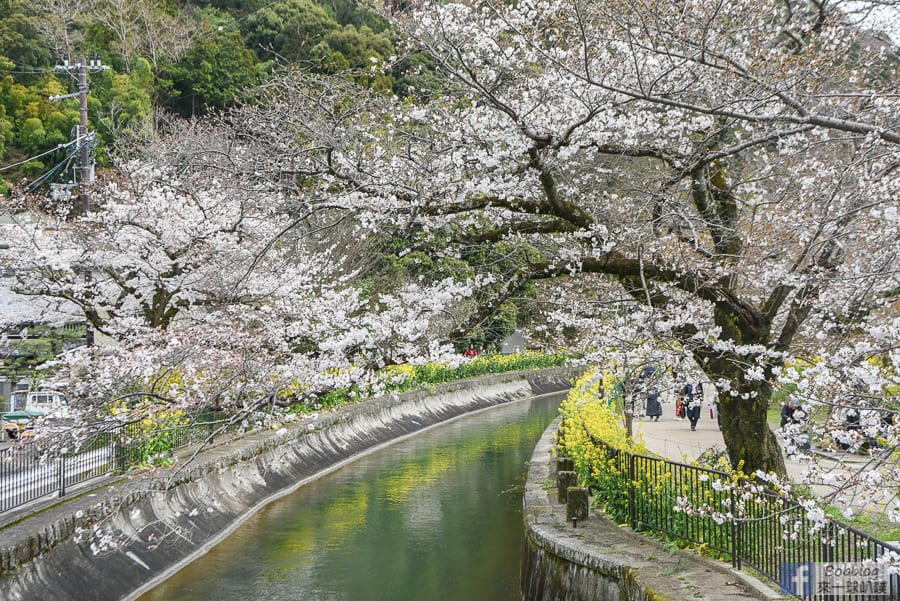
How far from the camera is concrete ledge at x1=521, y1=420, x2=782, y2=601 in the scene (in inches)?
265

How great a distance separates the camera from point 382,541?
1359cm

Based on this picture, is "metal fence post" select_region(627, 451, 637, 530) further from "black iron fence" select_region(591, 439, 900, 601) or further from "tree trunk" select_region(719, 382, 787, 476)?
"tree trunk" select_region(719, 382, 787, 476)

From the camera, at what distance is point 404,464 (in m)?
20.4

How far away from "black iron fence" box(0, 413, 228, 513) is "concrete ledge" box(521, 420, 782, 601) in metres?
3.87

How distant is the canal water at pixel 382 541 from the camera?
1115cm

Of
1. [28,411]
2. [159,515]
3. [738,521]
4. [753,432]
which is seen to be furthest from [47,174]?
[738,521]

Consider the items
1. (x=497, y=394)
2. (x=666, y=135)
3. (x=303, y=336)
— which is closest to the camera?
(x=666, y=135)

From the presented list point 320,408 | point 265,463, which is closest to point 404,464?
point 320,408

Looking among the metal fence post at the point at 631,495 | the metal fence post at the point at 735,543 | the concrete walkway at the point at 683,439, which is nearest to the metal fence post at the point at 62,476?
the metal fence post at the point at 631,495

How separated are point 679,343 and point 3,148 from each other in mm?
35062

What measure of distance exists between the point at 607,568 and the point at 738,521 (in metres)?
2.26

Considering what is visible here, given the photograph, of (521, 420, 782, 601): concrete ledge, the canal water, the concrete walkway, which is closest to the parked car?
the canal water

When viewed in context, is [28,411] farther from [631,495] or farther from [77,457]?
[631,495]

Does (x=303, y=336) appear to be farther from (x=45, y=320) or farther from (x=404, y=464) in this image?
(x=45, y=320)
